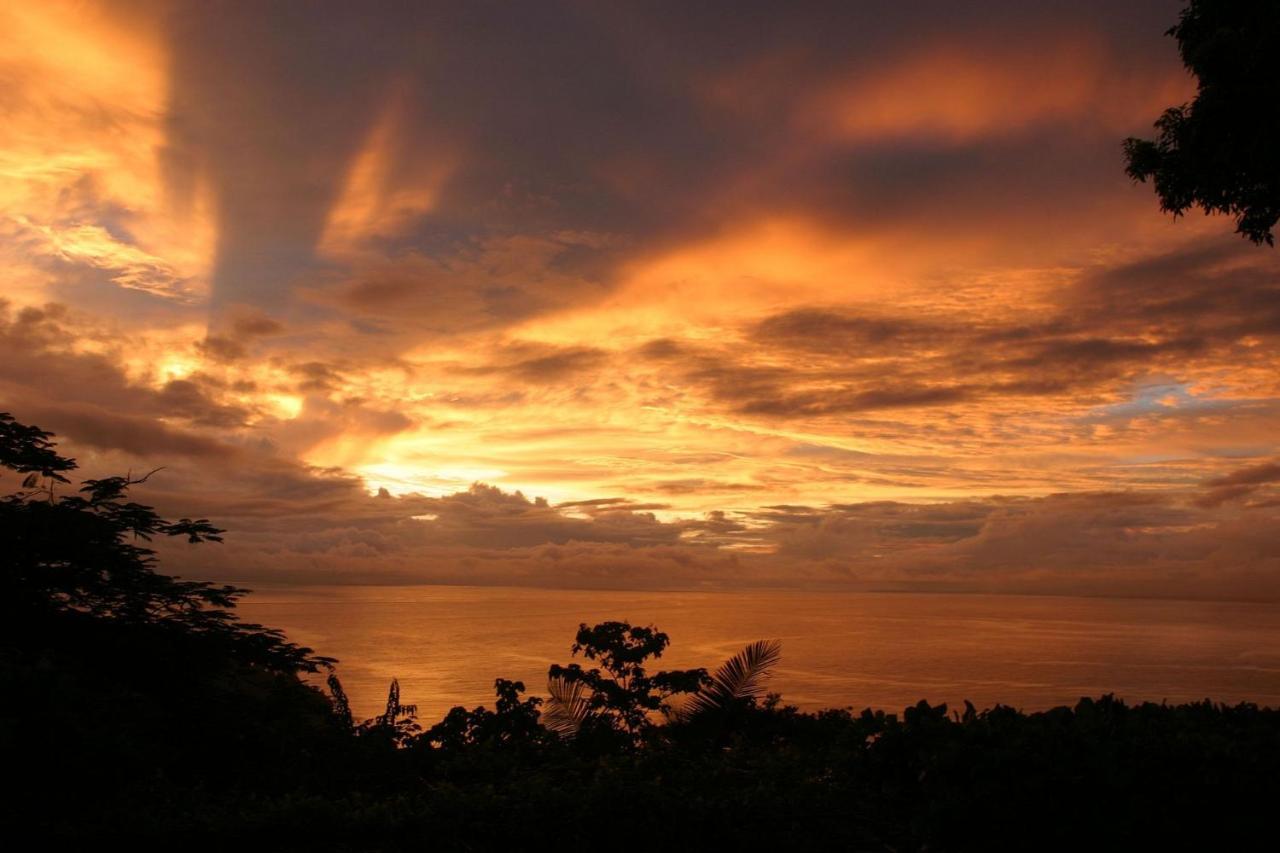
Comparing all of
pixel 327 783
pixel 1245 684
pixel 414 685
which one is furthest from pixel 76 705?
pixel 1245 684

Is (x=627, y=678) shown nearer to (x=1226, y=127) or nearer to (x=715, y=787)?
(x=715, y=787)

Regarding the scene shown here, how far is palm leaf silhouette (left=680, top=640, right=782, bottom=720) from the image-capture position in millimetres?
11688

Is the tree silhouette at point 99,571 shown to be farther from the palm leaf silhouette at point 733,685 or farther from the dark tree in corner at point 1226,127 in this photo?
the dark tree in corner at point 1226,127

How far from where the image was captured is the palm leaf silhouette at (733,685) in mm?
11688

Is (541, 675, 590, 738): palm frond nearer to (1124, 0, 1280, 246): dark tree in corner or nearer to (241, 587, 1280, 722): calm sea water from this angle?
(1124, 0, 1280, 246): dark tree in corner

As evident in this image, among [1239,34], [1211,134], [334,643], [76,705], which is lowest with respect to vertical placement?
[334,643]

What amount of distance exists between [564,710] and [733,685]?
2.43 metres

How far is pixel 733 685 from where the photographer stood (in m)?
11.8

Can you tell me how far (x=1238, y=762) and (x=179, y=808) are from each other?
317 inches

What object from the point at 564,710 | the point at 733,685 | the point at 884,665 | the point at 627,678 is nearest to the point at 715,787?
the point at 733,685

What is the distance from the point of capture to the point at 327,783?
362 inches

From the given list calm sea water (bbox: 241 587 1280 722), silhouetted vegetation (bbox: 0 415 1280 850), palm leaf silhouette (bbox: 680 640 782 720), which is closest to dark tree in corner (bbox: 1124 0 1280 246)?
silhouetted vegetation (bbox: 0 415 1280 850)

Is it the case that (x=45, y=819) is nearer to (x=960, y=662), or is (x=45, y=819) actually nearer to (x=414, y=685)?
(x=414, y=685)

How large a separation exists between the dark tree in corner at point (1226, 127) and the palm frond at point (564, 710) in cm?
1101
